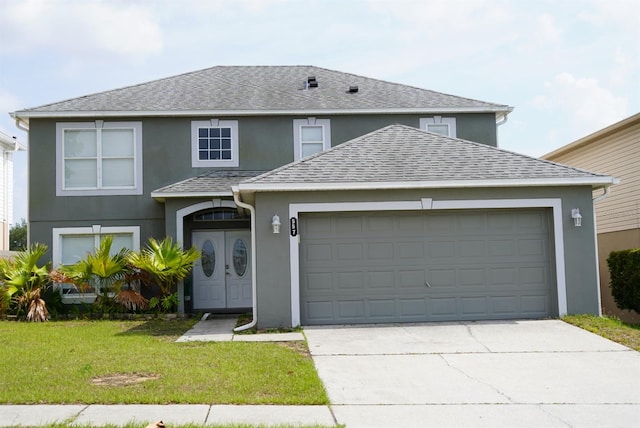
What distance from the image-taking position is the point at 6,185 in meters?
26.9

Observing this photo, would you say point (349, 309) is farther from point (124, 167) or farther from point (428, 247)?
point (124, 167)

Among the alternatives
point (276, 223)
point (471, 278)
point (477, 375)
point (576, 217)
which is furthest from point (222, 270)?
point (477, 375)

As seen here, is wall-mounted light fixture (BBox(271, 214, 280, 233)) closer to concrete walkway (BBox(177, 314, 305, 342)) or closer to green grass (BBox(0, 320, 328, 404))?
concrete walkway (BBox(177, 314, 305, 342))

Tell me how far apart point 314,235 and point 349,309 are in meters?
1.56

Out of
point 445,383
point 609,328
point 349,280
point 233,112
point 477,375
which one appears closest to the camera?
point 445,383

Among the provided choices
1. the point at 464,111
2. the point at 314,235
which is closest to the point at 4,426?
the point at 314,235

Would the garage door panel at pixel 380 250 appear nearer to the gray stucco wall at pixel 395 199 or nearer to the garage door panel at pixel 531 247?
the gray stucco wall at pixel 395 199

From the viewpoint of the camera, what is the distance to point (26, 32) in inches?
525

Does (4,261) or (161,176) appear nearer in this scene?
(4,261)

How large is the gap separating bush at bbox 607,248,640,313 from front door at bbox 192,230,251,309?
8.96 m

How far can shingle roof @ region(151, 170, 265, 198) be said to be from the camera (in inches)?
621

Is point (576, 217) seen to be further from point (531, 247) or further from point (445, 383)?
point (445, 383)

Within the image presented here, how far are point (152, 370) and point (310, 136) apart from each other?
10.0m

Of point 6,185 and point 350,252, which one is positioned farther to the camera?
point 6,185
